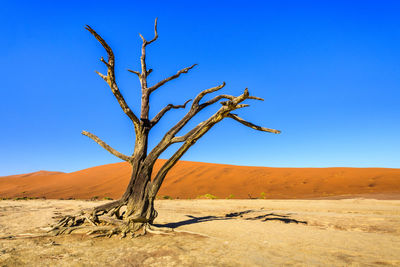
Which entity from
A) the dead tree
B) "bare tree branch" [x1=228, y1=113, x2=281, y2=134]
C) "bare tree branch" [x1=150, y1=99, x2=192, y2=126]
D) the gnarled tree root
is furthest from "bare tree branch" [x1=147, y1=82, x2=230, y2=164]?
the gnarled tree root

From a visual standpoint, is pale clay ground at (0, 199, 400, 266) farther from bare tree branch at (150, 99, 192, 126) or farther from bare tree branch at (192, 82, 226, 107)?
bare tree branch at (192, 82, 226, 107)

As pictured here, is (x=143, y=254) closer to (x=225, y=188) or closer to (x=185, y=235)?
A: (x=185, y=235)

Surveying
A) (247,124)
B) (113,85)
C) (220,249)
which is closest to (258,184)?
(247,124)

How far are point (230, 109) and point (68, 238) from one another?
14.0 feet

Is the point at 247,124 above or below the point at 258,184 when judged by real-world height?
above

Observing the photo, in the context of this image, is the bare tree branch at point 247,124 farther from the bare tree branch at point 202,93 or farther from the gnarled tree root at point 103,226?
the gnarled tree root at point 103,226

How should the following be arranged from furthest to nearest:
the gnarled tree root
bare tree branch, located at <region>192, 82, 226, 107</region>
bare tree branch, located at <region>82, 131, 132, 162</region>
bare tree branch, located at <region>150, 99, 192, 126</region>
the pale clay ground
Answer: bare tree branch, located at <region>150, 99, 192, 126</region>
bare tree branch, located at <region>82, 131, 132, 162</region>
bare tree branch, located at <region>192, 82, 226, 107</region>
the gnarled tree root
the pale clay ground

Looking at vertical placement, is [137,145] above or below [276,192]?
above

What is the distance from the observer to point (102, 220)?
18.9ft

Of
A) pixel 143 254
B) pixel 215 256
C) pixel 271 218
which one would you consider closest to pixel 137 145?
pixel 143 254

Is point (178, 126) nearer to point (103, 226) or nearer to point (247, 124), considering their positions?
point (247, 124)

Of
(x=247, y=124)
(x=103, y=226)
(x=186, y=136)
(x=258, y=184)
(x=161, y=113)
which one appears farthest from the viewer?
(x=258, y=184)

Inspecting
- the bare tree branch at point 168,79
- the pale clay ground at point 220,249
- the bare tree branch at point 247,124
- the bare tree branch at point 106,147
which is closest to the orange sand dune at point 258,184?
the bare tree branch at point 247,124

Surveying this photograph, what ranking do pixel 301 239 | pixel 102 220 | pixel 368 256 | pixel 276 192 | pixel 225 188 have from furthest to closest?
pixel 225 188
pixel 276 192
pixel 102 220
pixel 301 239
pixel 368 256
